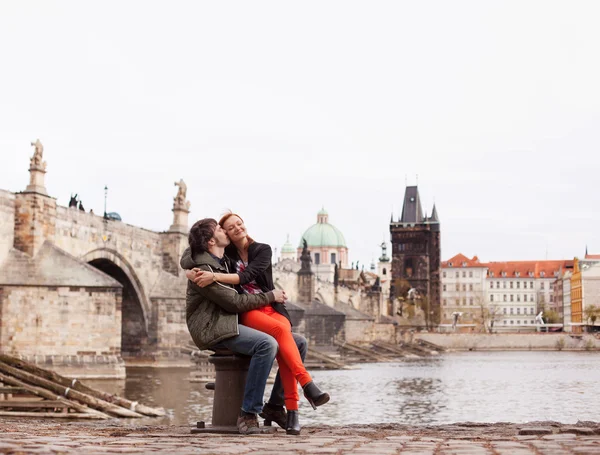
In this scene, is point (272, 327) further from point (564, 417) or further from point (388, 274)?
point (388, 274)

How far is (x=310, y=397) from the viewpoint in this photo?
6859mm

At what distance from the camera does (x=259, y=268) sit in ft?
24.2

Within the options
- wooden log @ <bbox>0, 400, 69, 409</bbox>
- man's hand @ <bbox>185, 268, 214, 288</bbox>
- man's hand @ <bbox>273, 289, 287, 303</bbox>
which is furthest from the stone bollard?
wooden log @ <bbox>0, 400, 69, 409</bbox>

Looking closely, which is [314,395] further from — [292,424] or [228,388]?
[228,388]

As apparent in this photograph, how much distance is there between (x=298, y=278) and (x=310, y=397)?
56.1 metres

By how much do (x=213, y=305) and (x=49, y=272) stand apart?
66.5 feet

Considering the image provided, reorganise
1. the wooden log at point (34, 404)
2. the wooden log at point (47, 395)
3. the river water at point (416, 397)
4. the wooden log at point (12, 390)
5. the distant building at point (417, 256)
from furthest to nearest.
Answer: the distant building at point (417, 256) → the river water at point (416, 397) → the wooden log at point (12, 390) → the wooden log at point (34, 404) → the wooden log at point (47, 395)

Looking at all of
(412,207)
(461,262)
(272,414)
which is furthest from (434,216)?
(272,414)

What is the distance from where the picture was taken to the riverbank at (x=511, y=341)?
273 ft

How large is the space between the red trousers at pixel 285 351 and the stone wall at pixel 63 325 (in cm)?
1945

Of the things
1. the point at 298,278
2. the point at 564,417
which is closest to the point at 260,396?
the point at 564,417

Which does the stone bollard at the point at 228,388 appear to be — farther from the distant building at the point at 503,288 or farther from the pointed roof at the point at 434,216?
the distant building at the point at 503,288

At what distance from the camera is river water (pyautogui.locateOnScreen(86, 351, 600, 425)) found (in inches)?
716

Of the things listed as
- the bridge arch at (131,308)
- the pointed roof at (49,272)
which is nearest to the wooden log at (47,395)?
the pointed roof at (49,272)
